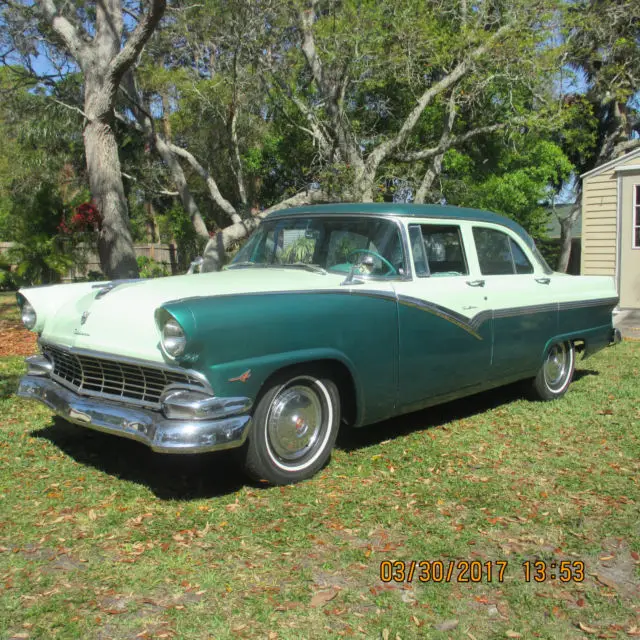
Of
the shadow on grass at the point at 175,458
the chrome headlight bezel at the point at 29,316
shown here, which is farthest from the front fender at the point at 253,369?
the chrome headlight bezel at the point at 29,316

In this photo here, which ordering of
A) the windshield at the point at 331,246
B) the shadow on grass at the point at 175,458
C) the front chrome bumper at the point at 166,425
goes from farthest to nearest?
the windshield at the point at 331,246
the shadow on grass at the point at 175,458
the front chrome bumper at the point at 166,425

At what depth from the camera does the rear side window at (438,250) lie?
5.21 metres

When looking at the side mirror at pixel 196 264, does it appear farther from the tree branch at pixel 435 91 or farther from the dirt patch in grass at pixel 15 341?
the tree branch at pixel 435 91

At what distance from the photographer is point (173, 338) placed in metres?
3.79

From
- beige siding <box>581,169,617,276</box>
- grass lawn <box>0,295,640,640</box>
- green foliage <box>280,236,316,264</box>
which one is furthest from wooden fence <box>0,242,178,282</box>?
green foliage <box>280,236,316,264</box>

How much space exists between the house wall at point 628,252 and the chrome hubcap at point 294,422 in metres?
12.1

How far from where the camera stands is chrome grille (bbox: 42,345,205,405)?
13.0 ft

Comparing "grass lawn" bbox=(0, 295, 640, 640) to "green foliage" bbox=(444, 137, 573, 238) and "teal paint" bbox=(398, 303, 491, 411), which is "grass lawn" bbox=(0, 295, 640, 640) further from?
"green foliage" bbox=(444, 137, 573, 238)

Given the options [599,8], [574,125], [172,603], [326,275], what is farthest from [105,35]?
[574,125]

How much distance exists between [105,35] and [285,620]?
11089mm

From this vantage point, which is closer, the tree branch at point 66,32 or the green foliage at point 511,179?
the tree branch at point 66,32

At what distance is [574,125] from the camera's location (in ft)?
74.8

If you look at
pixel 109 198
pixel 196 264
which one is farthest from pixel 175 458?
pixel 109 198

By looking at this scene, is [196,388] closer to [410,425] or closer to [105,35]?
[410,425]
